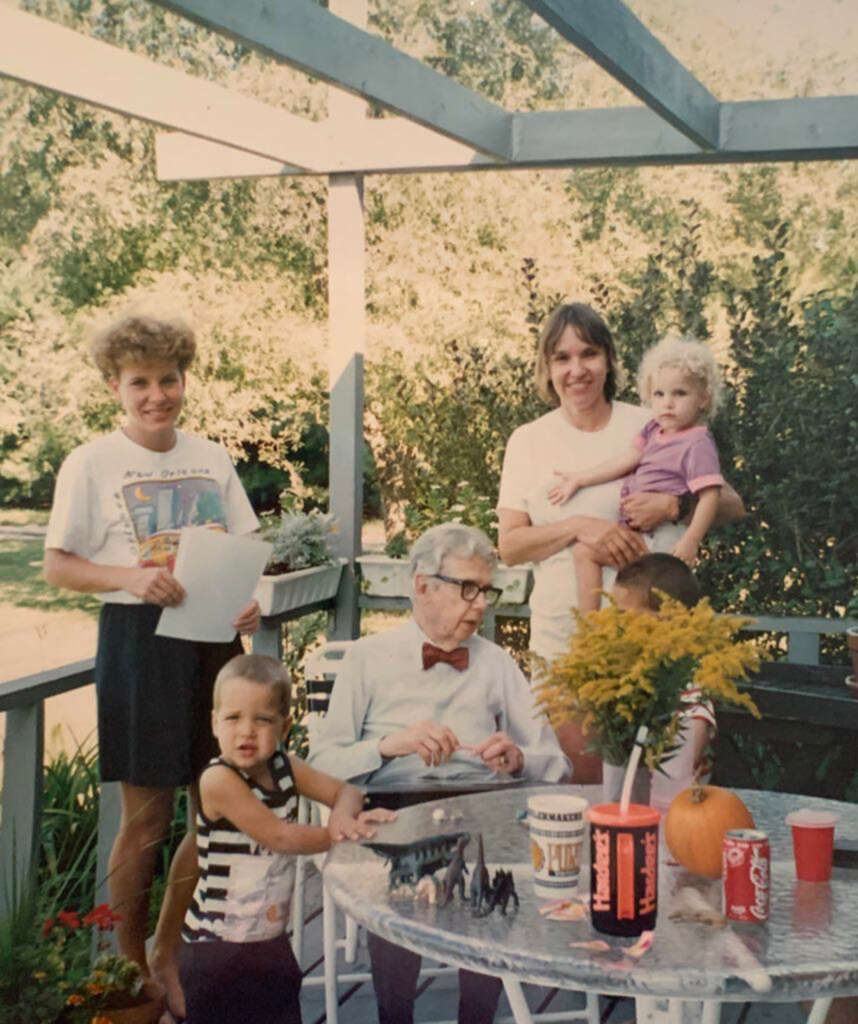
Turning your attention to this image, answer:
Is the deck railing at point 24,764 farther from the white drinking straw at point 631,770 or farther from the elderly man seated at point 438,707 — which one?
the white drinking straw at point 631,770

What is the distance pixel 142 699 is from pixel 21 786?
0.30 metres

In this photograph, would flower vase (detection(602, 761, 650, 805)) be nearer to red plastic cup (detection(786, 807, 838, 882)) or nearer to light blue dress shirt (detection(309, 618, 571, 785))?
red plastic cup (detection(786, 807, 838, 882))

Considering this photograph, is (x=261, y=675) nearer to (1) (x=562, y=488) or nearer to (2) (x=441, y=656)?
(2) (x=441, y=656)

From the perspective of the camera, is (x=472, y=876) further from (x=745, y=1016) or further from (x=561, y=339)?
(x=561, y=339)

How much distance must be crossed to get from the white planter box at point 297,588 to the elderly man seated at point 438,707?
3.89 feet

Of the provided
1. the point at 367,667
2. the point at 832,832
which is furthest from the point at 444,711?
the point at 832,832

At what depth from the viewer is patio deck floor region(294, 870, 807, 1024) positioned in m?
2.81

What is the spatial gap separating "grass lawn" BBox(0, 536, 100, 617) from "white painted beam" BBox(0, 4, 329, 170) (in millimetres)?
6610

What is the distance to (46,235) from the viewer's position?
9.37m

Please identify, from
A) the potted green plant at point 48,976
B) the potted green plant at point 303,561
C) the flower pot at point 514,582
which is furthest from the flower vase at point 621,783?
the flower pot at point 514,582

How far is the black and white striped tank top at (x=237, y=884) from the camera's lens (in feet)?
7.33

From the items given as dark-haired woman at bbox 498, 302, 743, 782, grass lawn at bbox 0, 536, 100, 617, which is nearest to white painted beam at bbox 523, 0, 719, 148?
dark-haired woman at bbox 498, 302, 743, 782

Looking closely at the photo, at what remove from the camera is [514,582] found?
4.54 metres

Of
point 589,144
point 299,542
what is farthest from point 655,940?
point 589,144
